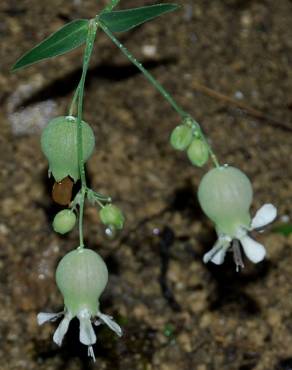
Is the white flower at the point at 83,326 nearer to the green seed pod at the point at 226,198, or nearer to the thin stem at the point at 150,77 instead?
the green seed pod at the point at 226,198

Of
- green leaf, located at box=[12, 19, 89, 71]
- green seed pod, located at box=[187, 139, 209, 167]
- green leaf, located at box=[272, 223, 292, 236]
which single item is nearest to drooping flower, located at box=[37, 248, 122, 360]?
green seed pod, located at box=[187, 139, 209, 167]

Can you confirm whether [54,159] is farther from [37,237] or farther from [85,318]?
[37,237]

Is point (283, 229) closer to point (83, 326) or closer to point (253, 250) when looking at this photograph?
point (253, 250)

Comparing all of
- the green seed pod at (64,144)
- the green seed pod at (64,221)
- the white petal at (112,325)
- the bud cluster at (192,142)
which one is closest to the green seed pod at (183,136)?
the bud cluster at (192,142)

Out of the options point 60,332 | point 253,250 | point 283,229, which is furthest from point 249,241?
point 283,229

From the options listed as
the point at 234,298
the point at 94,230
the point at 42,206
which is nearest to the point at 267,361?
the point at 234,298

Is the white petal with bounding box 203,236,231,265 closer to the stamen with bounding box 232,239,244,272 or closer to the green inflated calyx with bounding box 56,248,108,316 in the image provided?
the stamen with bounding box 232,239,244,272
